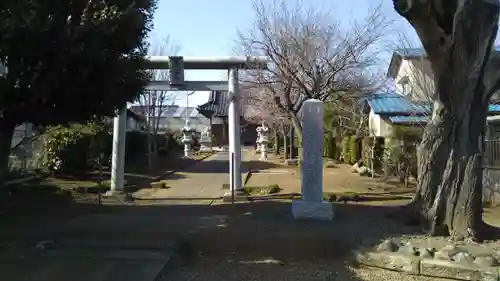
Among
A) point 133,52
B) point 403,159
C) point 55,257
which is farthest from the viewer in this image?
point 403,159

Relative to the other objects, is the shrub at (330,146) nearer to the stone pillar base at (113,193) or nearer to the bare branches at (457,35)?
the stone pillar base at (113,193)

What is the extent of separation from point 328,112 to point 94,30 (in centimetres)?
3002

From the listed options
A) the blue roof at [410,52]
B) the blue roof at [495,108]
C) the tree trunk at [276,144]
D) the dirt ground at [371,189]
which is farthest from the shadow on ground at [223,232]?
the tree trunk at [276,144]

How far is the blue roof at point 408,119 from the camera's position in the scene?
2256cm

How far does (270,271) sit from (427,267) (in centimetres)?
203

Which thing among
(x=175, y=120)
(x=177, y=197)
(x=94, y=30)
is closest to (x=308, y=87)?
(x=177, y=197)

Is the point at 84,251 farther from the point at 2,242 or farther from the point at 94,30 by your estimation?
the point at 94,30

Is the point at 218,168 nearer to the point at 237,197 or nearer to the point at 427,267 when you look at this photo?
the point at 237,197

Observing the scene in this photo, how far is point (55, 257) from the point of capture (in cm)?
801

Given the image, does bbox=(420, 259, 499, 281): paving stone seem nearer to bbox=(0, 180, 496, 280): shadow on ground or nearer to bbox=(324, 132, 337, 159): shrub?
bbox=(0, 180, 496, 280): shadow on ground

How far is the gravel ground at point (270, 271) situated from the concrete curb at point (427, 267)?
0.29 feet

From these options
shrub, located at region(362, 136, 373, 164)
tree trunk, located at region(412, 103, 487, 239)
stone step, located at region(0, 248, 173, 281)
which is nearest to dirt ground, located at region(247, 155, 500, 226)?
shrub, located at region(362, 136, 373, 164)

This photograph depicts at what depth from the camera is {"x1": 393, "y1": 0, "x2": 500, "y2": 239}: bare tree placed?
9.05m

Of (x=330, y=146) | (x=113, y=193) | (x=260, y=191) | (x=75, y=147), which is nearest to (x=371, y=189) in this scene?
(x=260, y=191)
